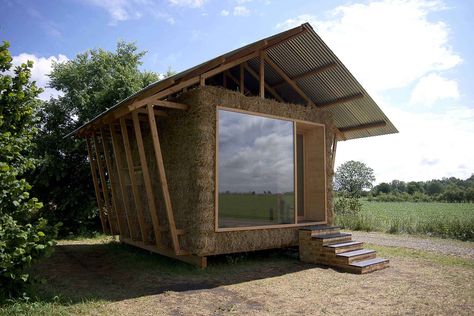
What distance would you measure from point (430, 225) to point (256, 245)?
8.73 metres

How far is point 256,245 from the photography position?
721cm

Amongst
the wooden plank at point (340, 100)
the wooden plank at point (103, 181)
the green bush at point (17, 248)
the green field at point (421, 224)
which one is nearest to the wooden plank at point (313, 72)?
the wooden plank at point (340, 100)

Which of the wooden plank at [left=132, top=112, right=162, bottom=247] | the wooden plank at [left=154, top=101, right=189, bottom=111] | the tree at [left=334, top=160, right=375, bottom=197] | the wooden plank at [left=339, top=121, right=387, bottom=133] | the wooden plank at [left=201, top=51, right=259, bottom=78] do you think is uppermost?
the wooden plank at [left=201, top=51, right=259, bottom=78]

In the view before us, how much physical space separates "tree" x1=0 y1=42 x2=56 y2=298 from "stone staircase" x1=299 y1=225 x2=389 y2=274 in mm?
4965

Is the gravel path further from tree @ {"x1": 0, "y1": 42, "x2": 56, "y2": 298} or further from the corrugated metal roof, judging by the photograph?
tree @ {"x1": 0, "y1": 42, "x2": 56, "y2": 298}

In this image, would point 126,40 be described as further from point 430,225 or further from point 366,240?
point 430,225

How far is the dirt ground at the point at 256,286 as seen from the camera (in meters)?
4.62

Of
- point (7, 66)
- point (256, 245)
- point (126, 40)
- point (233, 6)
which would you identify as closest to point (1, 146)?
point (7, 66)

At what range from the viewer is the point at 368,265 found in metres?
6.69

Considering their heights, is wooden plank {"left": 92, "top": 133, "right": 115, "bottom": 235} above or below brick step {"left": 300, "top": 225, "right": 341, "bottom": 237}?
above

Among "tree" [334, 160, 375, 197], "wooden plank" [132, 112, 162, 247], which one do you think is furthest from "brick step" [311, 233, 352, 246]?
"tree" [334, 160, 375, 197]

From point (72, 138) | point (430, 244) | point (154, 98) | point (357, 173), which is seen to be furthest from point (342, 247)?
point (357, 173)

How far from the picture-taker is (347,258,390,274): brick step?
21.6ft

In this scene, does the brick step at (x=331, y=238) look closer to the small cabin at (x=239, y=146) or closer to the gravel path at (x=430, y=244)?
the small cabin at (x=239, y=146)
